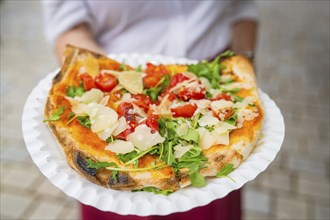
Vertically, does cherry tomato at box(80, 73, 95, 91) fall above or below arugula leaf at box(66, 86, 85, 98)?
above

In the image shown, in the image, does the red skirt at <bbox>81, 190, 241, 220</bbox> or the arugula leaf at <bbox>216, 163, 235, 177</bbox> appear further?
the red skirt at <bbox>81, 190, 241, 220</bbox>

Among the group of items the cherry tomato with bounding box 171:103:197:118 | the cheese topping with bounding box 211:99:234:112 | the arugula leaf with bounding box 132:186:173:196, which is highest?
the cheese topping with bounding box 211:99:234:112

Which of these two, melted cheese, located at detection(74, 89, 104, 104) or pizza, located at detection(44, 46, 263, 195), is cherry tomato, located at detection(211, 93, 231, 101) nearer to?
pizza, located at detection(44, 46, 263, 195)

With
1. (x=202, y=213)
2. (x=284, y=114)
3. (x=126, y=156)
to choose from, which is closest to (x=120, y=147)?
→ (x=126, y=156)

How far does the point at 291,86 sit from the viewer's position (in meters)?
3.17

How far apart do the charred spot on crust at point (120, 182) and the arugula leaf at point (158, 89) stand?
11.6 inches

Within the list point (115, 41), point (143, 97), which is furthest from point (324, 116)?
point (143, 97)

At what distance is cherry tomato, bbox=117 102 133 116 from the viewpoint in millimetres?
1029

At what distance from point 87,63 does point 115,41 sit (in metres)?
0.29

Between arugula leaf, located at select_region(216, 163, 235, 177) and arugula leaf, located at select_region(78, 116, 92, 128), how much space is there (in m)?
0.32

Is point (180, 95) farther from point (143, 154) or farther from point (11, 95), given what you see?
point (11, 95)

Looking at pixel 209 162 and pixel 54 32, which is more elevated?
pixel 54 32

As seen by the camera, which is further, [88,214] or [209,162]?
[88,214]

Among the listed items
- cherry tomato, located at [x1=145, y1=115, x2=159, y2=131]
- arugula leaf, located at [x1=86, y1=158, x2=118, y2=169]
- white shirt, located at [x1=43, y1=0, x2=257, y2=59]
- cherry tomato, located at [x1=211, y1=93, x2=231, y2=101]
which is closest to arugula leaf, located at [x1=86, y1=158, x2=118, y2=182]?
arugula leaf, located at [x1=86, y1=158, x2=118, y2=169]
